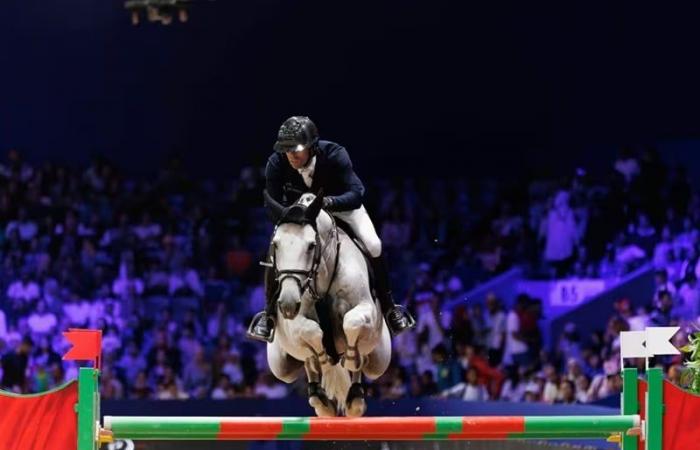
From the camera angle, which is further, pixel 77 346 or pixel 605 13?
pixel 605 13

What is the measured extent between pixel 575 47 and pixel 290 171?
1078 cm

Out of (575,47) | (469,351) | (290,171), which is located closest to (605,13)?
(575,47)

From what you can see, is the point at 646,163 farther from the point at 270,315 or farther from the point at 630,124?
the point at 270,315

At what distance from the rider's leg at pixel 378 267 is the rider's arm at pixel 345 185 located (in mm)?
211

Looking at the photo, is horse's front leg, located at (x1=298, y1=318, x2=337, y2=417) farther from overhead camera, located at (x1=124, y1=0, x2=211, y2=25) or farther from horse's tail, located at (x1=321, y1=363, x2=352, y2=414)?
overhead camera, located at (x1=124, y1=0, x2=211, y2=25)

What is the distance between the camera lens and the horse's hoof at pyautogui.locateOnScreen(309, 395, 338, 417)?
8.18 metres

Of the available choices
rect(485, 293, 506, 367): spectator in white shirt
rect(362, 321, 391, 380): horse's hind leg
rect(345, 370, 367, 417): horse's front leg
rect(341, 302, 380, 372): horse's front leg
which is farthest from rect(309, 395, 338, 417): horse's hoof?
rect(485, 293, 506, 367): spectator in white shirt

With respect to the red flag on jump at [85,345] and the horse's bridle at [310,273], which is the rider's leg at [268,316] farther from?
the red flag on jump at [85,345]

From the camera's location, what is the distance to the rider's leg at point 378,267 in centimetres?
852

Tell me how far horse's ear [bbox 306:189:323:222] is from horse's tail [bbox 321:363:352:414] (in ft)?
3.28

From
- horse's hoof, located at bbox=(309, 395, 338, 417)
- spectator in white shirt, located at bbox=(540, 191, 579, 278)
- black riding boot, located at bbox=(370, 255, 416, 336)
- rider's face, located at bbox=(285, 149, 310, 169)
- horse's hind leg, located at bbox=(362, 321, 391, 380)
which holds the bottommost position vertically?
horse's hoof, located at bbox=(309, 395, 338, 417)

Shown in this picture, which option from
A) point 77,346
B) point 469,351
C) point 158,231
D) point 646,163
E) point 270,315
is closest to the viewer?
point 77,346

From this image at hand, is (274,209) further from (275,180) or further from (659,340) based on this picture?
(659,340)

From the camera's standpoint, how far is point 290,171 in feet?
27.1
